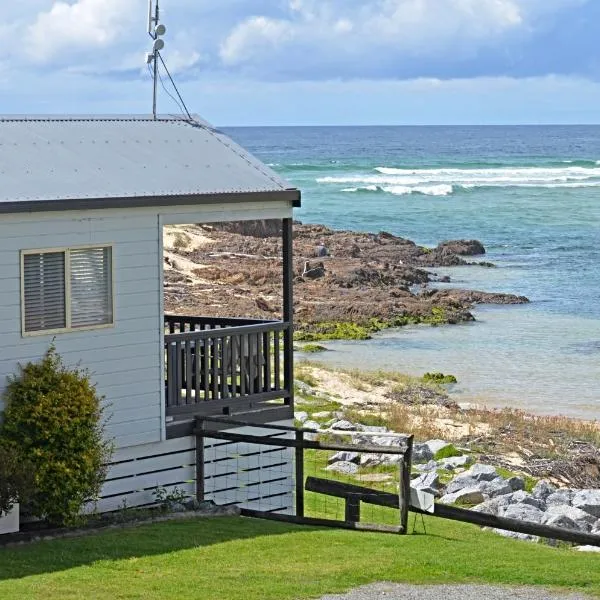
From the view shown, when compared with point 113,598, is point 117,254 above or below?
above

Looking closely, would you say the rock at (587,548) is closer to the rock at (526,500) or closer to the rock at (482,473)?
the rock at (526,500)

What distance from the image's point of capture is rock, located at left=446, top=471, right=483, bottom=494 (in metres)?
19.1

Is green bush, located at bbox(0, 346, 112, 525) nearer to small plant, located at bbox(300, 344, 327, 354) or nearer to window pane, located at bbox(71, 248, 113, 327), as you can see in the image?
window pane, located at bbox(71, 248, 113, 327)

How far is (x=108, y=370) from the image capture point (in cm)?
1470

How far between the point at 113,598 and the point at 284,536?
3125 mm

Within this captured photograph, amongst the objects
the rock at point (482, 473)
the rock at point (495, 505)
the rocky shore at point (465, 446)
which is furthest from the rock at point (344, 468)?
the rock at point (495, 505)

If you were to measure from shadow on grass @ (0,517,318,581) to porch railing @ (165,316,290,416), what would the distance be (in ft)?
5.67

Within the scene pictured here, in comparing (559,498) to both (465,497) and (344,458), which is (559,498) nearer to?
(465,497)

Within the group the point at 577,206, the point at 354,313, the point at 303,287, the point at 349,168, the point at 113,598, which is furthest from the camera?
the point at 349,168

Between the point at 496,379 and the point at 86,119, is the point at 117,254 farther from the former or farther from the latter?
the point at 496,379

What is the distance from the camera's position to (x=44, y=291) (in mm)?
14148

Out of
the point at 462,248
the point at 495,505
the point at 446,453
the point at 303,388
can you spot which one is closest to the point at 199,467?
the point at 495,505

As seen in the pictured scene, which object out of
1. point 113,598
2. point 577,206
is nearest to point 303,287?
point 113,598

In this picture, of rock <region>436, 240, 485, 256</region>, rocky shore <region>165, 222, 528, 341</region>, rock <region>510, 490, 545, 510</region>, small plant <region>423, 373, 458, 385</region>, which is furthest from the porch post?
rock <region>436, 240, 485, 256</region>
